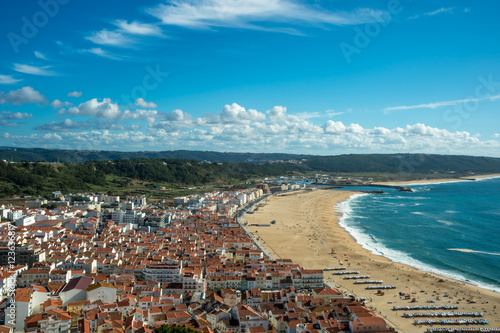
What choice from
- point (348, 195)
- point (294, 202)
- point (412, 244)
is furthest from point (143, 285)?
point (348, 195)

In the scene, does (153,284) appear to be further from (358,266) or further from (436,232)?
(436,232)

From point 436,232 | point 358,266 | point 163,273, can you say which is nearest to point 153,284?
point 163,273

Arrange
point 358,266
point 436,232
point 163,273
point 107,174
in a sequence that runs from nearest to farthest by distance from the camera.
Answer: point 163,273
point 358,266
point 436,232
point 107,174

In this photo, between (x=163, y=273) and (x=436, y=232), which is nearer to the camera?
(x=163, y=273)

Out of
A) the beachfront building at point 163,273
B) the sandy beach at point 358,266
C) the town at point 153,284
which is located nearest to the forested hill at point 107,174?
the town at point 153,284

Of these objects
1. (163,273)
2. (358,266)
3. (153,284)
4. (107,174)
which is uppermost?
(107,174)

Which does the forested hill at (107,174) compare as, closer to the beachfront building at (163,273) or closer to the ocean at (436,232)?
the beachfront building at (163,273)
